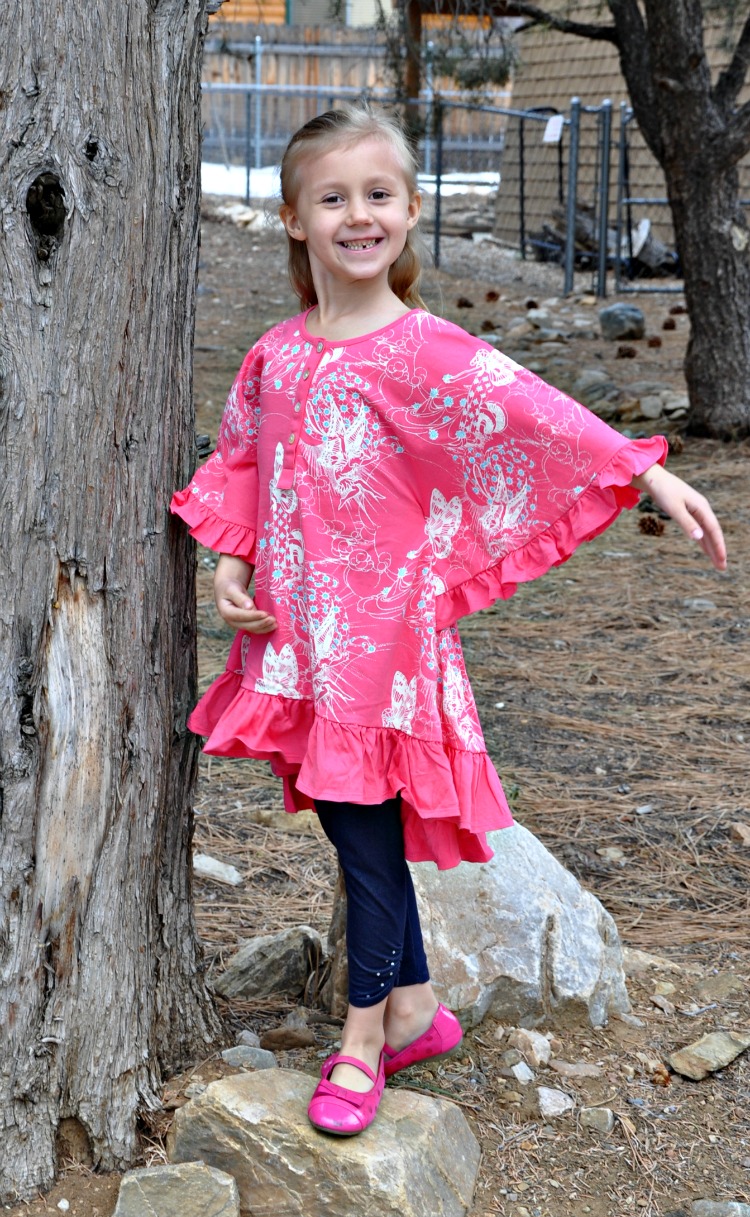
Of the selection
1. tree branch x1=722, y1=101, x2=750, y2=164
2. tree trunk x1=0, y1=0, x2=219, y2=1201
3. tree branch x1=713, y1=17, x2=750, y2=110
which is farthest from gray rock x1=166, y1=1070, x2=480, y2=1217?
tree branch x1=713, y1=17, x2=750, y2=110

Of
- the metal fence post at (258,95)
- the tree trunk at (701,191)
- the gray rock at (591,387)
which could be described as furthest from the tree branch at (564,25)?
the metal fence post at (258,95)

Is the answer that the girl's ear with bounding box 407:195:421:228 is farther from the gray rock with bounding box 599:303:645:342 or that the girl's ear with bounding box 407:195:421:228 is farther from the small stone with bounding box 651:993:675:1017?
the gray rock with bounding box 599:303:645:342

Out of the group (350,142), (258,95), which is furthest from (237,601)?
(258,95)

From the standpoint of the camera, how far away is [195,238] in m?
2.13

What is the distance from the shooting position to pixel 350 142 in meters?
2.08

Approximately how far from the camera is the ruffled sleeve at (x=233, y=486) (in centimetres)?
212

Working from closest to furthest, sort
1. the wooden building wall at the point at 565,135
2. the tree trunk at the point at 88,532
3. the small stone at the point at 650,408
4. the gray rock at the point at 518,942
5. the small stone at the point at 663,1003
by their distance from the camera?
the tree trunk at the point at 88,532 < the gray rock at the point at 518,942 < the small stone at the point at 663,1003 < the small stone at the point at 650,408 < the wooden building wall at the point at 565,135

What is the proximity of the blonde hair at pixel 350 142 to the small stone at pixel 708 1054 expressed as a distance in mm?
1483

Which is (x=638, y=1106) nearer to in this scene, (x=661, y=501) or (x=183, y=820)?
(x=183, y=820)

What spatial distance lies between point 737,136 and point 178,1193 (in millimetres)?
6425

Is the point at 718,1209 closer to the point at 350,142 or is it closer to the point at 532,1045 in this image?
the point at 532,1045

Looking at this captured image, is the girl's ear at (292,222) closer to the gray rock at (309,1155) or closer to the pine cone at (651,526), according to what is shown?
the gray rock at (309,1155)

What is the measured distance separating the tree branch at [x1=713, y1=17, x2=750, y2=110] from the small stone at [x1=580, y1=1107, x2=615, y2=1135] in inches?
237

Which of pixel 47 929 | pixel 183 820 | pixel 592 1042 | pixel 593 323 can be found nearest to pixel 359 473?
pixel 183 820
